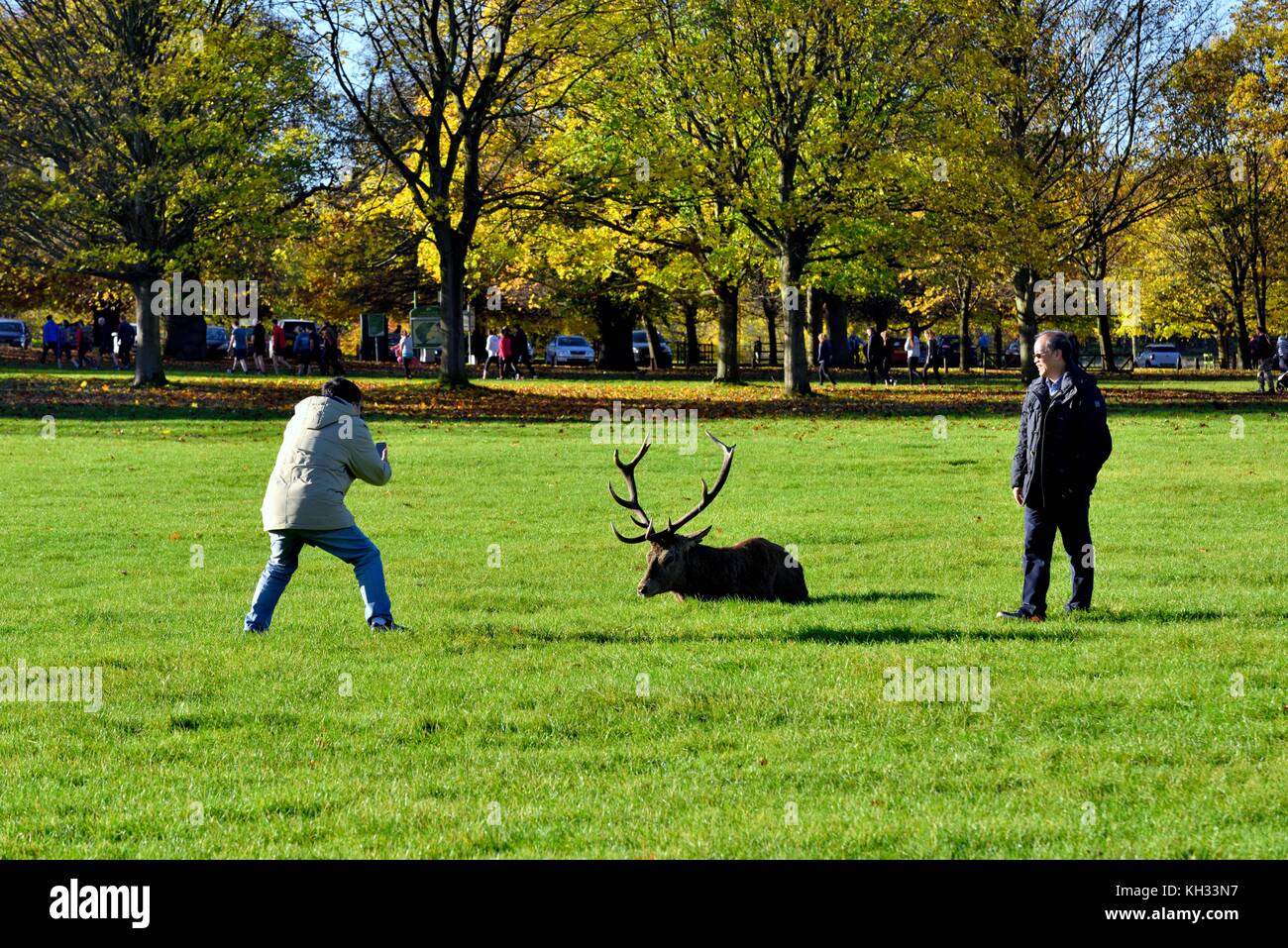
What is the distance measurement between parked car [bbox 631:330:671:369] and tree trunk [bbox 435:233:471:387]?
27006 mm

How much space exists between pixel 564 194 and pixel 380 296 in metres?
27.6

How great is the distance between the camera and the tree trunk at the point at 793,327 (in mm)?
36000

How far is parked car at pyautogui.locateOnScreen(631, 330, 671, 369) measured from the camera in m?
65.2

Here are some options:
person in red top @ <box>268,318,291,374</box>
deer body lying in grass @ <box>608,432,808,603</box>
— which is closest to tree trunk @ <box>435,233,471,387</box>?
person in red top @ <box>268,318,291,374</box>

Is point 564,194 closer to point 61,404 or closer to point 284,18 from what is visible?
point 284,18

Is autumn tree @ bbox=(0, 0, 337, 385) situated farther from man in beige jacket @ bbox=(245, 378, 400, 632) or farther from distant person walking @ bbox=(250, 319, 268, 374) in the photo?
man in beige jacket @ bbox=(245, 378, 400, 632)

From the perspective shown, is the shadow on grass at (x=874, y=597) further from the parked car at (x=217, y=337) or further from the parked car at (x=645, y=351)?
the parked car at (x=217, y=337)

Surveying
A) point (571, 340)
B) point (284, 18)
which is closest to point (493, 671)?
point (284, 18)

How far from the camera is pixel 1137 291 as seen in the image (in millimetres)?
68625

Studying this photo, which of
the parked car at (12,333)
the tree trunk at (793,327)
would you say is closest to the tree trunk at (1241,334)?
the tree trunk at (793,327)

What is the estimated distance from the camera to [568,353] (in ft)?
233

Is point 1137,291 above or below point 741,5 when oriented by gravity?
below

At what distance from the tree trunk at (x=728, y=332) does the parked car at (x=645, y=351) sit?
61.2 feet

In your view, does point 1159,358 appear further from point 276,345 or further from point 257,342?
point 257,342
